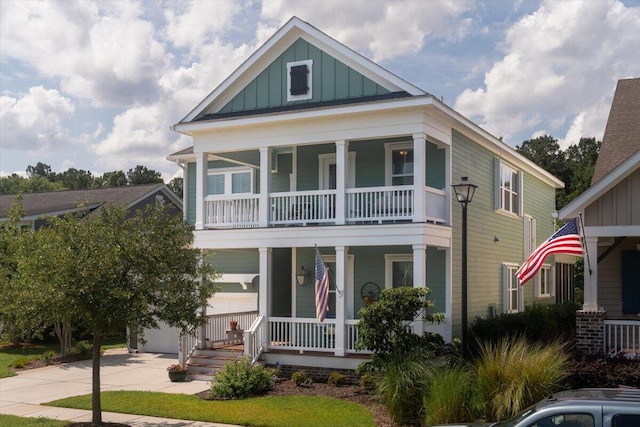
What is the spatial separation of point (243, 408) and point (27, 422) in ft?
13.1

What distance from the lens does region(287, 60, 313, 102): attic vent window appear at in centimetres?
1839

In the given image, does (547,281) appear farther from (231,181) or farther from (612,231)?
(231,181)

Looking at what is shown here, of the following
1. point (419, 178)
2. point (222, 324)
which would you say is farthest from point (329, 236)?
point (222, 324)

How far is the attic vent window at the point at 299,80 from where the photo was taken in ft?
60.3

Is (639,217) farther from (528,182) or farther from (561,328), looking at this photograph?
(528,182)

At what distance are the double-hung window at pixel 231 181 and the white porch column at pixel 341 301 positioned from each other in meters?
6.19

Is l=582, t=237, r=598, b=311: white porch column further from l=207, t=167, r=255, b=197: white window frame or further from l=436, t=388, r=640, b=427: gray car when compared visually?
l=207, t=167, r=255, b=197: white window frame

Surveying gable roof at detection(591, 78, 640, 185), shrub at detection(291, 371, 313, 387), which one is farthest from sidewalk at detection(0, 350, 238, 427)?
gable roof at detection(591, 78, 640, 185)

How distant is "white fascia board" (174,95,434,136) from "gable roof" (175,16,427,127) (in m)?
0.30

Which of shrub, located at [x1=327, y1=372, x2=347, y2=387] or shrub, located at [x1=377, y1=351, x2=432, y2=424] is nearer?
shrub, located at [x1=377, y1=351, x2=432, y2=424]

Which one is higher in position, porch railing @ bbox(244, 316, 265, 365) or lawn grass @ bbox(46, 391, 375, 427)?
porch railing @ bbox(244, 316, 265, 365)

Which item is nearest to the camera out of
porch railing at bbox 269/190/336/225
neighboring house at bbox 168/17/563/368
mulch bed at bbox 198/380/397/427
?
mulch bed at bbox 198/380/397/427

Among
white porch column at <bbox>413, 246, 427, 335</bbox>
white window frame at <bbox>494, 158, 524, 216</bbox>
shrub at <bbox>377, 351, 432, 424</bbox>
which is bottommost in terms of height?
shrub at <bbox>377, 351, 432, 424</bbox>

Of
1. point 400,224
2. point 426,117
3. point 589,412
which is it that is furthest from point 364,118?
point 589,412
